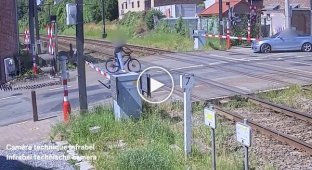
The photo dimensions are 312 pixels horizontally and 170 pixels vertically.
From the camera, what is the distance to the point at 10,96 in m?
18.6

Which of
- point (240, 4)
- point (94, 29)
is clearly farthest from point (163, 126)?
point (94, 29)

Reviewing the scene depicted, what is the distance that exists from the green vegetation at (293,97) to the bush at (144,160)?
6108 mm

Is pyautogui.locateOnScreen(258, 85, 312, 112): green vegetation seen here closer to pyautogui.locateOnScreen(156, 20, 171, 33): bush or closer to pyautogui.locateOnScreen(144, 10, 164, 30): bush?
pyautogui.locateOnScreen(156, 20, 171, 33): bush

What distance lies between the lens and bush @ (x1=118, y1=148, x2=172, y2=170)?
7422mm

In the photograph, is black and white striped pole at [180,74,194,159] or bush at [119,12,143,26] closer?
black and white striped pole at [180,74,194,159]

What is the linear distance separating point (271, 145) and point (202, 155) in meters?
1.66

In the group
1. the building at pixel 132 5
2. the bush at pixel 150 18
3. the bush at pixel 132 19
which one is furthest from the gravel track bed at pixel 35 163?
the building at pixel 132 5

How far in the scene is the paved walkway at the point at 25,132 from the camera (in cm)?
1093

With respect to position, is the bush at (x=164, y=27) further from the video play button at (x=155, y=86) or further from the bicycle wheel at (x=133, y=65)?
the video play button at (x=155, y=86)

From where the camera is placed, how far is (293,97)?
553 inches

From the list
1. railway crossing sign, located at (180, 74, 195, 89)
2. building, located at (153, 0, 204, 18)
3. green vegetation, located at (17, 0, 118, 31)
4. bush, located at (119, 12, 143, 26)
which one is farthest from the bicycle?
green vegetation, located at (17, 0, 118, 31)

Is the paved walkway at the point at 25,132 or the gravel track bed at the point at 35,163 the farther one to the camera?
the paved walkway at the point at 25,132

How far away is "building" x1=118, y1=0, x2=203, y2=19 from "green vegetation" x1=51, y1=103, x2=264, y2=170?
4612 cm

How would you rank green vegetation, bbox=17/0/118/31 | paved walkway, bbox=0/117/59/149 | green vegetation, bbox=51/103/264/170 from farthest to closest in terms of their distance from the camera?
green vegetation, bbox=17/0/118/31
paved walkway, bbox=0/117/59/149
green vegetation, bbox=51/103/264/170
